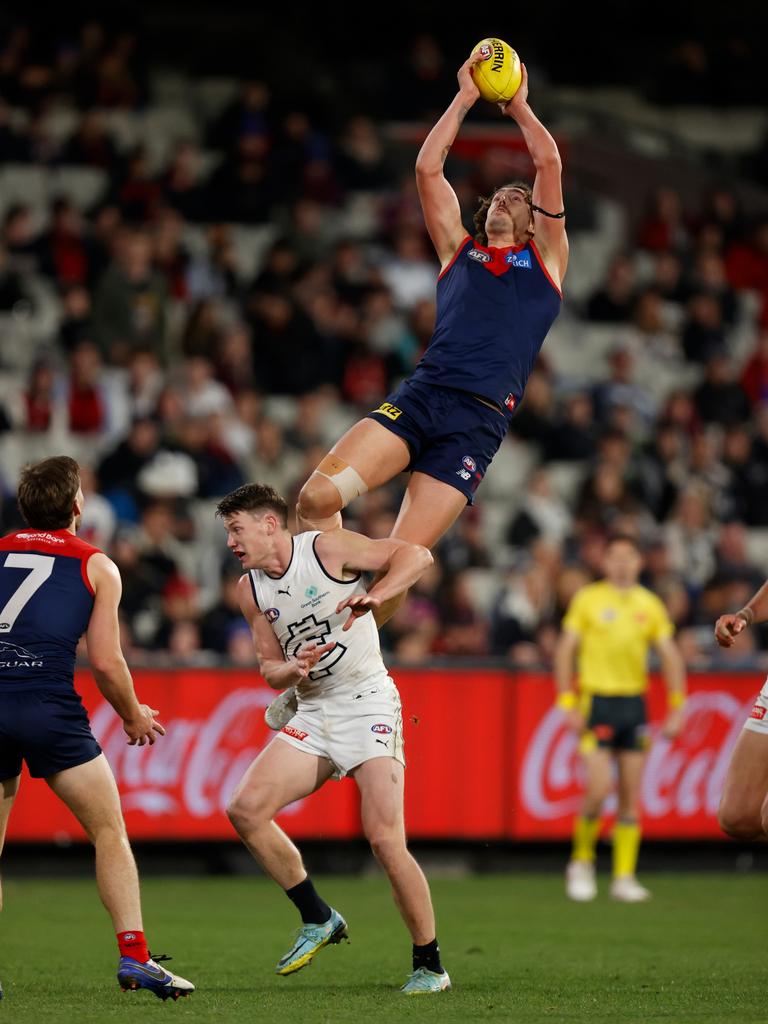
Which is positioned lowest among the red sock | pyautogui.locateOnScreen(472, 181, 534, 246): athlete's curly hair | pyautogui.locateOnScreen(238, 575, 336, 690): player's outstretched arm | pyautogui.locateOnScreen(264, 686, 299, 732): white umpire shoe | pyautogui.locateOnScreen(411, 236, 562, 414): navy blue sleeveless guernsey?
the red sock

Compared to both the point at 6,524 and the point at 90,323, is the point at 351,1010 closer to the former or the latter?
the point at 6,524

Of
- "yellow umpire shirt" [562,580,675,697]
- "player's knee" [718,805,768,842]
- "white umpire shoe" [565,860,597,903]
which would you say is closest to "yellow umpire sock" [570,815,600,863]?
"white umpire shoe" [565,860,597,903]

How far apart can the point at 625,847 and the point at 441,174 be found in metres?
6.45

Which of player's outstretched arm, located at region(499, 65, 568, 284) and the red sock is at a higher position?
player's outstretched arm, located at region(499, 65, 568, 284)

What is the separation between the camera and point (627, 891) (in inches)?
530

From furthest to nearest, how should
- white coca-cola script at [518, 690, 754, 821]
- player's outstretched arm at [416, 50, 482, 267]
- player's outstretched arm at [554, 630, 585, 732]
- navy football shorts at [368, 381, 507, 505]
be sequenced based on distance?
1. white coca-cola script at [518, 690, 754, 821]
2. player's outstretched arm at [554, 630, 585, 732]
3. player's outstretched arm at [416, 50, 482, 267]
4. navy football shorts at [368, 381, 507, 505]

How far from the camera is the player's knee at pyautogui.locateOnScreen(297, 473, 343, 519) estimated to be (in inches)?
333

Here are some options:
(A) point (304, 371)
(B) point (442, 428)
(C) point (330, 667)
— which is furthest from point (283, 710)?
(A) point (304, 371)

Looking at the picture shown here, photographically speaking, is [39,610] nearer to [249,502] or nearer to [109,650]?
[109,650]

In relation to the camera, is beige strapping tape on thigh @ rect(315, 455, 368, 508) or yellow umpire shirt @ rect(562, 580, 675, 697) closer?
beige strapping tape on thigh @ rect(315, 455, 368, 508)

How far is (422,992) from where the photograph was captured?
8.24m

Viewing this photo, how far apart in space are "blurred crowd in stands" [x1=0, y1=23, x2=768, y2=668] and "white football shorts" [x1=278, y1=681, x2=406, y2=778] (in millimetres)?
6025

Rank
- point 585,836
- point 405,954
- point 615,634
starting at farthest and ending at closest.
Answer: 1. point 615,634
2. point 585,836
3. point 405,954

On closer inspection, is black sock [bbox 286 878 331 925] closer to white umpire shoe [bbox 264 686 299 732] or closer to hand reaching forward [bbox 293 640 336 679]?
white umpire shoe [bbox 264 686 299 732]
